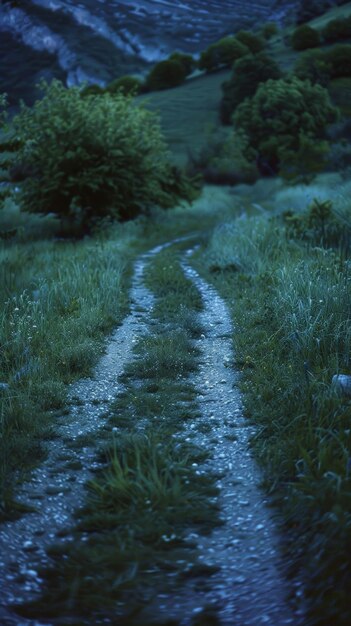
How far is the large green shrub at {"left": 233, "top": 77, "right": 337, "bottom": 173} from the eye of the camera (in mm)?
31219

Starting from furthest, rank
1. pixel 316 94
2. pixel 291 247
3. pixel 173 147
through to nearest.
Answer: pixel 173 147
pixel 316 94
pixel 291 247

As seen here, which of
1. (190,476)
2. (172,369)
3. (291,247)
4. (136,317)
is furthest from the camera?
(291,247)

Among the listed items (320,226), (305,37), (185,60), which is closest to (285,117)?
(305,37)

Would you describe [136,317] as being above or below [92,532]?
below

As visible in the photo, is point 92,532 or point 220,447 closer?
point 92,532

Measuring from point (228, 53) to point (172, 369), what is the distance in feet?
142

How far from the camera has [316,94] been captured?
31.2 metres

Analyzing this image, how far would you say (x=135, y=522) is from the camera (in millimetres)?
3318

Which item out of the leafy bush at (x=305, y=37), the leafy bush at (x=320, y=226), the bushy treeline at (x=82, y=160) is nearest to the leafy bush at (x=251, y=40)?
the leafy bush at (x=305, y=37)

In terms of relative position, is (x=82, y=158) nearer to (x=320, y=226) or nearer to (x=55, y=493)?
(x=320, y=226)

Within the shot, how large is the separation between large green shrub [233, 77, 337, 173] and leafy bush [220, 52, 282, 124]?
3.28m

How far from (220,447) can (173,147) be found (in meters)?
40.0

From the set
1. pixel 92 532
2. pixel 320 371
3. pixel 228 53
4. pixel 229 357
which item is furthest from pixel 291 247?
pixel 228 53

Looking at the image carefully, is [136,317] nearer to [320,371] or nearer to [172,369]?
[172,369]
